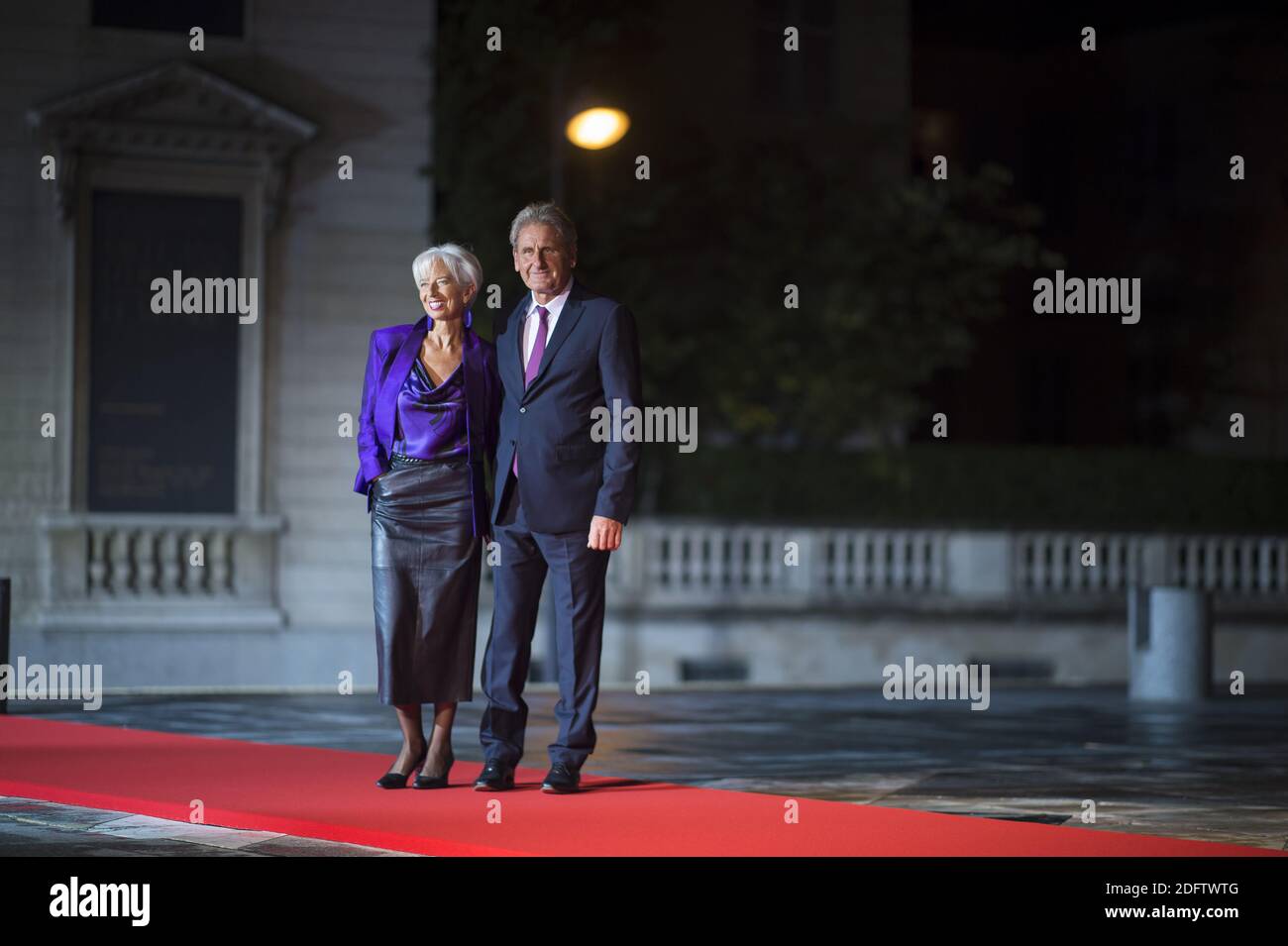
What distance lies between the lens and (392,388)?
8.64 metres

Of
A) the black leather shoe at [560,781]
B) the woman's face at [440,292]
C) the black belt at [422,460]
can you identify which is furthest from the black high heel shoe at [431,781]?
the woman's face at [440,292]

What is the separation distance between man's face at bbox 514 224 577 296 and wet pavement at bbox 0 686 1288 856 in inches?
95.5

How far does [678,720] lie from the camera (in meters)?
14.2

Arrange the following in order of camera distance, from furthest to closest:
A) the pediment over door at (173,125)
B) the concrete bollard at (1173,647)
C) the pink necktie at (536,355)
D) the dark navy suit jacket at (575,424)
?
the pediment over door at (173,125)
the concrete bollard at (1173,647)
the pink necktie at (536,355)
the dark navy suit jacket at (575,424)

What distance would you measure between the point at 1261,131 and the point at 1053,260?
1298 centimetres

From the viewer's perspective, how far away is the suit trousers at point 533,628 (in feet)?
28.1

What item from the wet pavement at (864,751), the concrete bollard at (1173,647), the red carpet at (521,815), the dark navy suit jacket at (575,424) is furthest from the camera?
the concrete bollard at (1173,647)

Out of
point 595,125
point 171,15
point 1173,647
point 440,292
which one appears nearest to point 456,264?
point 440,292

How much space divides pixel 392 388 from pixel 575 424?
0.78 meters

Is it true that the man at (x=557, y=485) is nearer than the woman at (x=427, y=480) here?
Yes

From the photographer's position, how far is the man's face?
28.3 feet

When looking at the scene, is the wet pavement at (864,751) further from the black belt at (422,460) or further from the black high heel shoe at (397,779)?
the black belt at (422,460)

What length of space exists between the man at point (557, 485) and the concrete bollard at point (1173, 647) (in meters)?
9.86

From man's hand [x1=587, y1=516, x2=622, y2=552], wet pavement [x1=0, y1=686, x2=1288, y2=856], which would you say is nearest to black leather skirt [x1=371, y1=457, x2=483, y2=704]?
man's hand [x1=587, y1=516, x2=622, y2=552]
